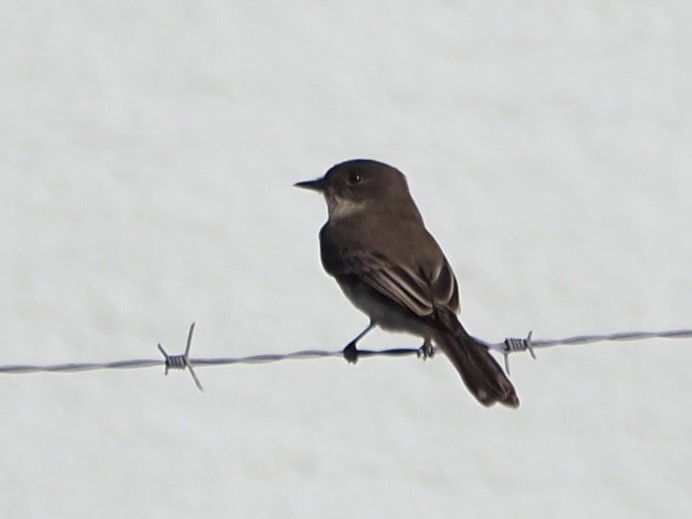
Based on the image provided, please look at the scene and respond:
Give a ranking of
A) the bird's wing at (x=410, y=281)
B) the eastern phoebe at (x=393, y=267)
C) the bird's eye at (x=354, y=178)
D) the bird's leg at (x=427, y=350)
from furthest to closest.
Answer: the bird's eye at (x=354, y=178) → the bird's leg at (x=427, y=350) → the bird's wing at (x=410, y=281) → the eastern phoebe at (x=393, y=267)

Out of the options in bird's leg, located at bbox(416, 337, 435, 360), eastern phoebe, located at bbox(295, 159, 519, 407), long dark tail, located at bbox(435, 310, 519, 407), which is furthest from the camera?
bird's leg, located at bbox(416, 337, 435, 360)

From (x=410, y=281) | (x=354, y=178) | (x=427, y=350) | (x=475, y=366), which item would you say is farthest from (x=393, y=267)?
(x=354, y=178)

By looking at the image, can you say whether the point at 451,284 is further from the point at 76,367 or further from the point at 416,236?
the point at 76,367

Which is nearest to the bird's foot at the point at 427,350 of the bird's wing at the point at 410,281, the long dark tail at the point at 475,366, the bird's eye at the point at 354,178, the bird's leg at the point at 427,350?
the bird's leg at the point at 427,350

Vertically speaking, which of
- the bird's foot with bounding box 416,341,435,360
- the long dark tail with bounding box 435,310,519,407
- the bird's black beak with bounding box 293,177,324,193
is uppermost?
the bird's black beak with bounding box 293,177,324,193

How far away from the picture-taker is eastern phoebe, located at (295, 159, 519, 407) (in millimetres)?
5211

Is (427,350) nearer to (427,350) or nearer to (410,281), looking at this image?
(427,350)

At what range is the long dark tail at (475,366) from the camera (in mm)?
5035

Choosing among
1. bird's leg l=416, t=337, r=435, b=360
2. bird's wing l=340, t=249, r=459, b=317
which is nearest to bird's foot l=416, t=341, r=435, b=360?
bird's leg l=416, t=337, r=435, b=360

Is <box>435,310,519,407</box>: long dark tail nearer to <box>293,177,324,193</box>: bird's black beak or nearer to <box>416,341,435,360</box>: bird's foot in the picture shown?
<box>416,341,435,360</box>: bird's foot

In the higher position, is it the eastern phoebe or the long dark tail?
the eastern phoebe

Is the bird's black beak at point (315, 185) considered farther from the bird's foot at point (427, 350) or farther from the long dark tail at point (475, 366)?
the long dark tail at point (475, 366)

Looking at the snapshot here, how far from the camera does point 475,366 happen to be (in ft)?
16.9

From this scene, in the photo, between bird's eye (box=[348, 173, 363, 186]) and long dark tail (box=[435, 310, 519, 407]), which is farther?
bird's eye (box=[348, 173, 363, 186])
